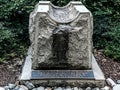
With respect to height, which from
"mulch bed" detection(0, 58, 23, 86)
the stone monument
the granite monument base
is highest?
the stone monument

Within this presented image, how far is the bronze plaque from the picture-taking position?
4937 millimetres

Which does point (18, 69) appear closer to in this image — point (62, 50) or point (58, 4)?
point (62, 50)

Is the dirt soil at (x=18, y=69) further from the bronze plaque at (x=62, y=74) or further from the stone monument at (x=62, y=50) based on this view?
the bronze plaque at (x=62, y=74)

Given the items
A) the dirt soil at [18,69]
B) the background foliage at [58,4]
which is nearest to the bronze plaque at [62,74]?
the dirt soil at [18,69]

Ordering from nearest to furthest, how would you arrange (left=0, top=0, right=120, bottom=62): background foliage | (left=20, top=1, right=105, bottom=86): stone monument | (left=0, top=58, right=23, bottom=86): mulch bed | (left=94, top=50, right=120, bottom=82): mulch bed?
(left=20, top=1, right=105, bottom=86): stone monument
(left=0, top=58, right=23, bottom=86): mulch bed
(left=94, top=50, right=120, bottom=82): mulch bed
(left=0, top=0, right=120, bottom=62): background foliage

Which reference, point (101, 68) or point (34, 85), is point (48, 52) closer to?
point (34, 85)

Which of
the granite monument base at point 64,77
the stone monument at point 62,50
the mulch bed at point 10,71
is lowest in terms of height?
the mulch bed at point 10,71

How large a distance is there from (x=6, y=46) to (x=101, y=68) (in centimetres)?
196

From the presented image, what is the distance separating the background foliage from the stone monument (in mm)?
1260

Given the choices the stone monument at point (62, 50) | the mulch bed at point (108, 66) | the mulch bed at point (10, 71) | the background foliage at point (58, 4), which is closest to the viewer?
the stone monument at point (62, 50)

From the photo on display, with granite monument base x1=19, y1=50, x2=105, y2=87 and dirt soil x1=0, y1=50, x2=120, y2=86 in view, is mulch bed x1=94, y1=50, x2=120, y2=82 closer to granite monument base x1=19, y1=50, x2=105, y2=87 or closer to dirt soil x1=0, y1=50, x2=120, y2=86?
dirt soil x1=0, y1=50, x2=120, y2=86

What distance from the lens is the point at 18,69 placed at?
18.3ft

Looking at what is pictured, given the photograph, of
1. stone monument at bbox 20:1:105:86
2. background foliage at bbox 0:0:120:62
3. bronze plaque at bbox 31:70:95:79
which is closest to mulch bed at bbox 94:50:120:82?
background foliage at bbox 0:0:120:62

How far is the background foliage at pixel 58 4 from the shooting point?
632 centimetres
